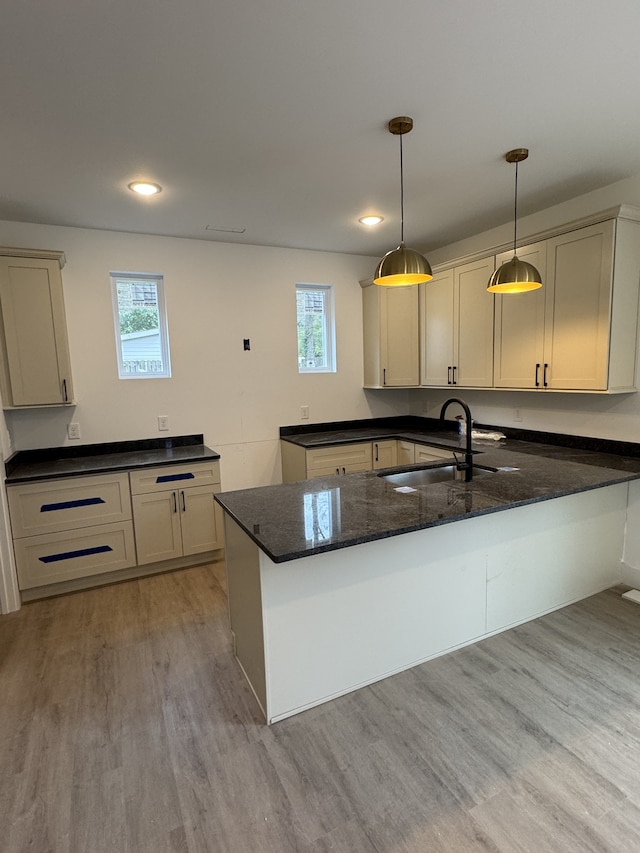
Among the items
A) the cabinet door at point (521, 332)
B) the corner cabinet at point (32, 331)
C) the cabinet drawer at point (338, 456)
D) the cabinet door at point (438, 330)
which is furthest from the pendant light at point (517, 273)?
the corner cabinet at point (32, 331)

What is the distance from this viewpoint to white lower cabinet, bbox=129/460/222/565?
3193mm

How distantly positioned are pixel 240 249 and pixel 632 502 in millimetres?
3627

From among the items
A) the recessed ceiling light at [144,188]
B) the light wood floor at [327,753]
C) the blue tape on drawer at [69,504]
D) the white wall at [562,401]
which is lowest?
the light wood floor at [327,753]

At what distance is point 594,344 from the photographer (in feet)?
8.91

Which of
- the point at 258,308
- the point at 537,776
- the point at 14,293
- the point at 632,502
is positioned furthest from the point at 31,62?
the point at 632,502

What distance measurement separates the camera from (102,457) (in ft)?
11.3

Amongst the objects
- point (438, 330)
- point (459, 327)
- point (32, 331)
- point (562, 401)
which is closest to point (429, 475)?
point (562, 401)

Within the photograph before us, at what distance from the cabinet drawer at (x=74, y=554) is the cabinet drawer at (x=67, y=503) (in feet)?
0.20

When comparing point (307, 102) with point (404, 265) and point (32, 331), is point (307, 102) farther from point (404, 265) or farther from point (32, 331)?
point (32, 331)

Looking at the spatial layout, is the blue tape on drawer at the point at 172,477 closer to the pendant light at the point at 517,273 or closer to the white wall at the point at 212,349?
the white wall at the point at 212,349

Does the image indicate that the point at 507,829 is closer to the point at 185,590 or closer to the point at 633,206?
the point at 185,590

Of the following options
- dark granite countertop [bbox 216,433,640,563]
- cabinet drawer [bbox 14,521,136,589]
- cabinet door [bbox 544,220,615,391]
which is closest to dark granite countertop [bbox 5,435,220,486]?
cabinet drawer [bbox 14,521,136,589]

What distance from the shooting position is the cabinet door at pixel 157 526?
3.19 meters

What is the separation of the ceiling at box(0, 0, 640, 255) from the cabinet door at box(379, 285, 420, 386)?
3.84 feet
